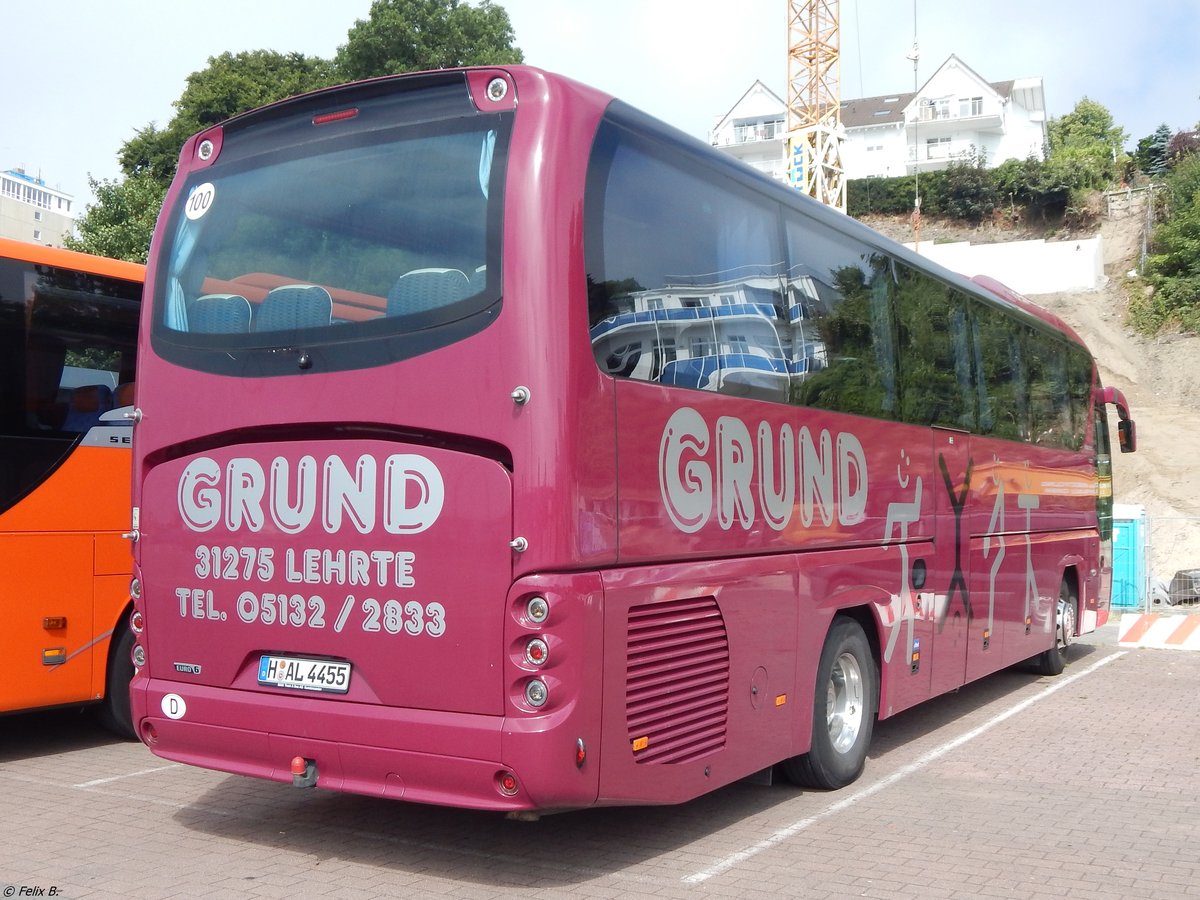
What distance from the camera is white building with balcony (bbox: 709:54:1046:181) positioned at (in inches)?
3049

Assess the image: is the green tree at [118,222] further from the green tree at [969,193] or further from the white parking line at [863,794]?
the green tree at [969,193]

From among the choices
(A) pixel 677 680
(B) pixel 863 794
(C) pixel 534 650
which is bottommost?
(B) pixel 863 794

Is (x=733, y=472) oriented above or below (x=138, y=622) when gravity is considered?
above

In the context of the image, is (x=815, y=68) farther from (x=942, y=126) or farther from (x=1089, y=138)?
(x=1089, y=138)

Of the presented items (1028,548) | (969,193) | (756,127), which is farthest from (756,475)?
(756,127)

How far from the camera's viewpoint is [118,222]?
27328 mm

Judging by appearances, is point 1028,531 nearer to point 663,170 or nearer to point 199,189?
point 663,170

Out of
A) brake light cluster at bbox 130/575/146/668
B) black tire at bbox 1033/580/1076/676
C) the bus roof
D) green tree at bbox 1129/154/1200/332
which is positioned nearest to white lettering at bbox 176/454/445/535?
brake light cluster at bbox 130/575/146/668

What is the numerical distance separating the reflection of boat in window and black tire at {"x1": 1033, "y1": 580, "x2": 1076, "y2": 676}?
22.0 feet

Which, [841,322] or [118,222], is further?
[118,222]

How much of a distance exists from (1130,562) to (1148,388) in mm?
25627

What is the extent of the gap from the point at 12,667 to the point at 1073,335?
11.5 metres

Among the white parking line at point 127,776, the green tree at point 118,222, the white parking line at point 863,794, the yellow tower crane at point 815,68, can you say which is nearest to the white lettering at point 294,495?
the white parking line at point 863,794

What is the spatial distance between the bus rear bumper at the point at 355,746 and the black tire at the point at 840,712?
2544mm
